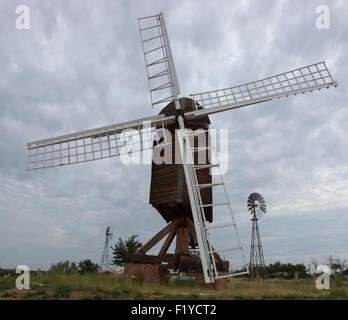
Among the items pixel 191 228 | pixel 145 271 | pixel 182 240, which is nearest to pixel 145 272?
pixel 145 271

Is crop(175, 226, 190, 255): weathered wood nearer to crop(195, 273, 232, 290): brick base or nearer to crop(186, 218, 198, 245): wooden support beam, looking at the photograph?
crop(186, 218, 198, 245): wooden support beam

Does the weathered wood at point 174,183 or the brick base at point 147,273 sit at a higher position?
the weathered wood at point 174,183

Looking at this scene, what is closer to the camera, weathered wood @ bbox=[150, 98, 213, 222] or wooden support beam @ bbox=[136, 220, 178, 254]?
weathered wood @ bbox=[150, 98, 213, 222]

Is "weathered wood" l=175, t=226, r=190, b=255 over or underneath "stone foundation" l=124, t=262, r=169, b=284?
over

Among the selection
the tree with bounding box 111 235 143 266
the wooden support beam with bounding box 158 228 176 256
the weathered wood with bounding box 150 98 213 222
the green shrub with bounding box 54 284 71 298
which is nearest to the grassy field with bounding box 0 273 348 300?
the green shrub with bounding box 54 284 71 298

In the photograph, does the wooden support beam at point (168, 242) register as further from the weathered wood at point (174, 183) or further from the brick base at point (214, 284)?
the brick base at point (214, 284)

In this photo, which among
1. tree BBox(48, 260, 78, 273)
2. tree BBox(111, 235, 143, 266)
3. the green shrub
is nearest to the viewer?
the green shrub

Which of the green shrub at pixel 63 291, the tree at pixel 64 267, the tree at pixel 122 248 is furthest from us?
the tree at pixel 122 248

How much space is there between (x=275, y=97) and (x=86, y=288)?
11.8 meters

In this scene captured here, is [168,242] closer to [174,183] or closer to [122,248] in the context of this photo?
[174,183]

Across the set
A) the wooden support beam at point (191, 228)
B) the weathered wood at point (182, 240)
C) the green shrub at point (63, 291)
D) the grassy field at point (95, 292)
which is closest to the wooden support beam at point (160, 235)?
the weathered wood at point (182, 240)

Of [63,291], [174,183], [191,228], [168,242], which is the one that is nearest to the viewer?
[63,291]

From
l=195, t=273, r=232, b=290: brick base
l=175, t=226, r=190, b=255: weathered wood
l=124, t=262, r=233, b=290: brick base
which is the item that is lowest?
l=195, t=273, r=232, b=290: brick base
